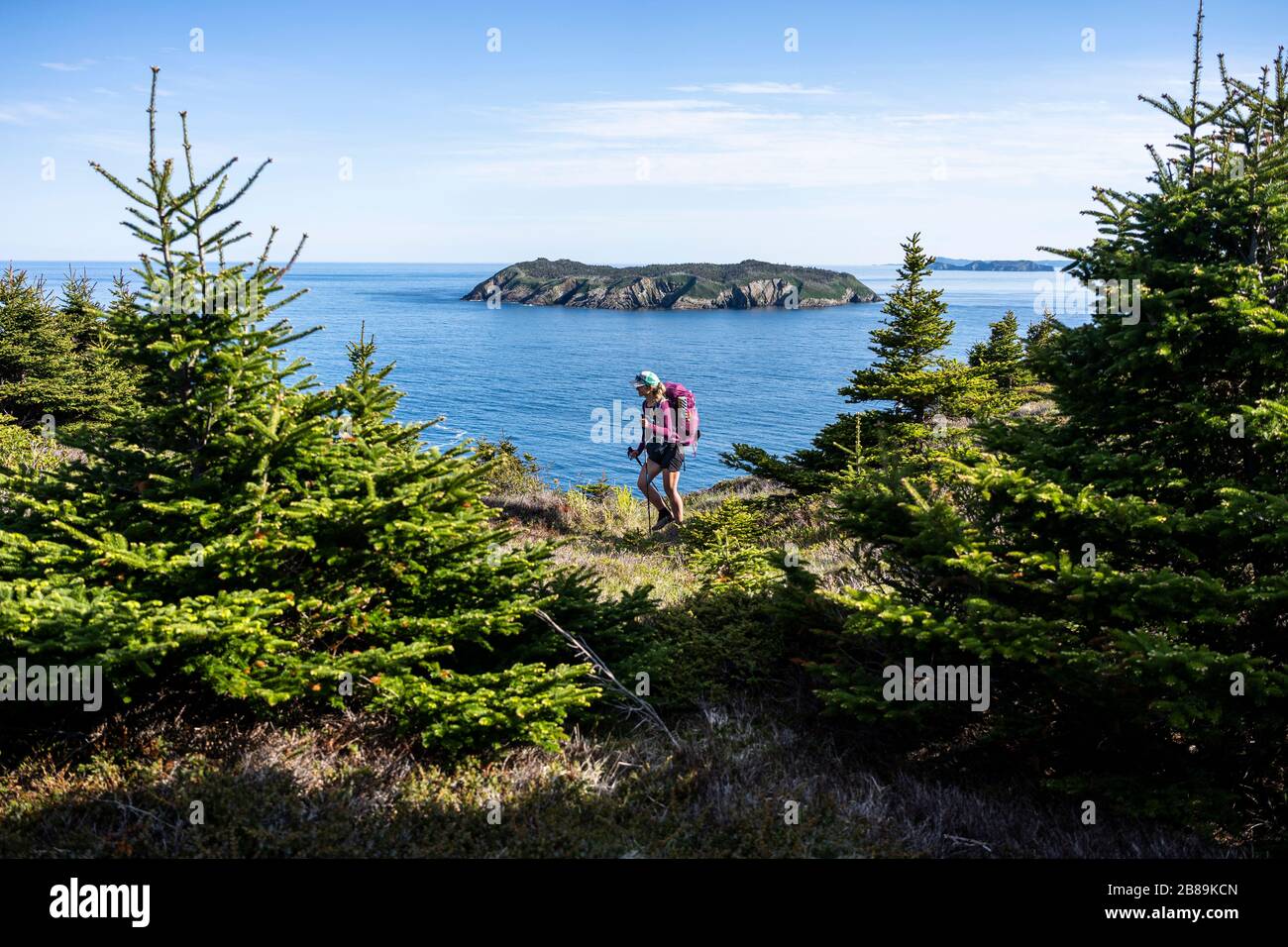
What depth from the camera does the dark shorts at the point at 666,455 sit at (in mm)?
13414

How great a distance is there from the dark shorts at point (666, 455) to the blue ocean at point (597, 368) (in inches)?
152

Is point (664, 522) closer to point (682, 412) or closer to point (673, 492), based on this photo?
point (673, 492)

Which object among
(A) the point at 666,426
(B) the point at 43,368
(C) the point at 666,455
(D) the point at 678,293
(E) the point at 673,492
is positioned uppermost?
(D) the point at 678,293

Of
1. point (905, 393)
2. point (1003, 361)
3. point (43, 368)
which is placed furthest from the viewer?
point (1003, 361)

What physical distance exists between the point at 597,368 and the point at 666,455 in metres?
71.8

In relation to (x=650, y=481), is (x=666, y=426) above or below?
above

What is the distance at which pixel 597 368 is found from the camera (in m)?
84.3

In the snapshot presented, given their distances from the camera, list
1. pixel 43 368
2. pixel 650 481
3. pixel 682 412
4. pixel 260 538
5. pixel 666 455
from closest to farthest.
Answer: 1. pixel 260 538
2. pixel 682 412
3. pixel 666 455
4. pixel 650 481
5. pixel 43 368

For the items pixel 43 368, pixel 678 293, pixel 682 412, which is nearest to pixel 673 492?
pixel 682 412

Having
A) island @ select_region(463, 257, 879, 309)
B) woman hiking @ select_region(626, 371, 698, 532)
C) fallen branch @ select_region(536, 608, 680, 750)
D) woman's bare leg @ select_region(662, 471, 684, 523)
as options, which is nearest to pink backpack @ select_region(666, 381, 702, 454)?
woman hiking @ select_region(626, 371, 698, 532)

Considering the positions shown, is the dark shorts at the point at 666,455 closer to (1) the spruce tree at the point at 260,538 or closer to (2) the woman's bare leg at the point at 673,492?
(2) the woman's bare leg at the point at 673,492

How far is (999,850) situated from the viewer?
468 cm

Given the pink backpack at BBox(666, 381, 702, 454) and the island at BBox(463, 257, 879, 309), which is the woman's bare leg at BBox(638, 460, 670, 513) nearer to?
the pink backpack at BBox(666, 381, 702, 454)

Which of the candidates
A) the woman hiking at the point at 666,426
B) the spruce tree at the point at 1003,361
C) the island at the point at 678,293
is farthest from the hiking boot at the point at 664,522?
the island at the point at 678,293
